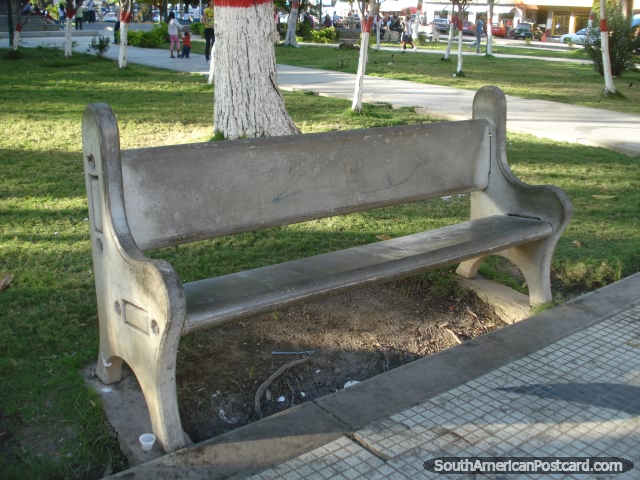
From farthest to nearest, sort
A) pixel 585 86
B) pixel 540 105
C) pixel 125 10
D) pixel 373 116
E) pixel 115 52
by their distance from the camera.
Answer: pixel 115 52 < pixel 585 86 < pixel 125 10 < pixel 540 105 < pixel 373 116

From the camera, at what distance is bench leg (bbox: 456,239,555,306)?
14.0 feet

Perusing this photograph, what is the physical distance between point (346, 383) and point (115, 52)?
21.0m

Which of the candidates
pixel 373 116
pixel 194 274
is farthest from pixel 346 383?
pixel 373 116

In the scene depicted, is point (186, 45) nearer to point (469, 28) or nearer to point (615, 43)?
point (615, 43)

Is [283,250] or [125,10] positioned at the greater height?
[125,10]

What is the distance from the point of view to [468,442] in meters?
2.88

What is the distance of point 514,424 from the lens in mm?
3029

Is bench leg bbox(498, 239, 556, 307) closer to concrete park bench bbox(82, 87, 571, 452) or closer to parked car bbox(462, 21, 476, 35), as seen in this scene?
concrete park bench bbox(82, 87, 571, 452)

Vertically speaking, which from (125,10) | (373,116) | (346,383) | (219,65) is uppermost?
(125,10)

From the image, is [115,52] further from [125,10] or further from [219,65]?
[219,65]

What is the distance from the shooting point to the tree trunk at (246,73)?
24.1ft

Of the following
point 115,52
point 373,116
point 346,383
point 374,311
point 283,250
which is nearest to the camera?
point 346,383

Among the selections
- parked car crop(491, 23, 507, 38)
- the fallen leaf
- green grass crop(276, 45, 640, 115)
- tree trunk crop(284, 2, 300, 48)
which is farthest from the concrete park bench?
parked car crop(491, 23, 507, 38)

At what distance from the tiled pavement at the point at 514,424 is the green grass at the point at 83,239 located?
0.93 meters
